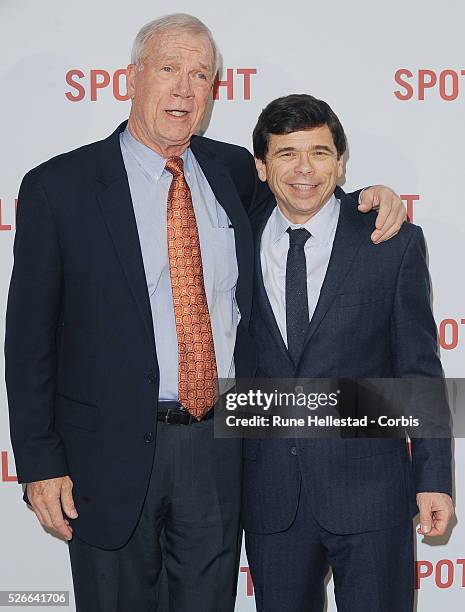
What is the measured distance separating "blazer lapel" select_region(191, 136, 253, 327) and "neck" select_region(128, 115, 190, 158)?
0.12 m

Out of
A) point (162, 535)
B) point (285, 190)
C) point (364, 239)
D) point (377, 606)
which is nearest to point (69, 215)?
point (285, 190)

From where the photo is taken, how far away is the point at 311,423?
6.55 feet

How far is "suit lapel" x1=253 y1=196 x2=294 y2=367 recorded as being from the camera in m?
1.97

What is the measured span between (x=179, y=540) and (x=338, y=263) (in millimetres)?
827

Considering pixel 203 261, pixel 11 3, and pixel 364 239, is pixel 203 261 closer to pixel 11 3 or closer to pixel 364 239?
pixel 364 239

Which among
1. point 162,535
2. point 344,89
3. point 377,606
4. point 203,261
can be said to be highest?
point 344,89

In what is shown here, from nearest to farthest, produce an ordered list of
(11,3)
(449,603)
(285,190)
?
(285,190)
(11,3)
(449,603)

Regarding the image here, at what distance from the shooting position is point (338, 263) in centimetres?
195

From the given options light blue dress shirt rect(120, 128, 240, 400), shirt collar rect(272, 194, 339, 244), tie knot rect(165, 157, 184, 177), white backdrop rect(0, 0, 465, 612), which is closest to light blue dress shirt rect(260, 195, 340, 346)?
shirt collar rect(272, 194, 339, 244)

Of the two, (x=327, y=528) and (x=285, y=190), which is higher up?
(x=285, y=190)

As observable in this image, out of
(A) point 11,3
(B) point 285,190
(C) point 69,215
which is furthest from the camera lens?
(A) point 11,3

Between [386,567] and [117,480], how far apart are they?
2.30 ft

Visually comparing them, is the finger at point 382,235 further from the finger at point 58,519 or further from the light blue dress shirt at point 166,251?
the finger at point 58,519

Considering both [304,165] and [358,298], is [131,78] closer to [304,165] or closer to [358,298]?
[304,165]
